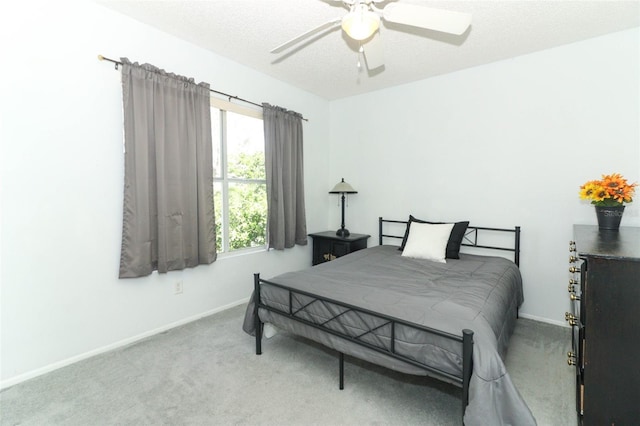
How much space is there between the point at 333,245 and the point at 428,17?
106 inches

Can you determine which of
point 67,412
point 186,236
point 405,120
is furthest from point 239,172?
point 67,412

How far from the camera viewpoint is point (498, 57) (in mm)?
3041

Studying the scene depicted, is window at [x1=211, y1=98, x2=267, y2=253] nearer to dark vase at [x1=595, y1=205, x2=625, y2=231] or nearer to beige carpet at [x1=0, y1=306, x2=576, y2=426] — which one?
beige carpet at [x1=0, y1=306, x2=576, y2=426]

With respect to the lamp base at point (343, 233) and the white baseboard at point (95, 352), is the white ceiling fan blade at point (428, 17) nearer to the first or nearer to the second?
the lamp base at point (343, 233)

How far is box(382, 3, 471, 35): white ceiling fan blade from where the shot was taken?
1691mm

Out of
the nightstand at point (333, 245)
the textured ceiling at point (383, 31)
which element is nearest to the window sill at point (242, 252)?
the nightstand at point (333, 245)

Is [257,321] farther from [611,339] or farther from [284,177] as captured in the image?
[611,339]

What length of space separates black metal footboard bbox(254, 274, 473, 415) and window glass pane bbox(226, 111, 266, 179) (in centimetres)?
154

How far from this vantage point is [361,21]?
1681 mm

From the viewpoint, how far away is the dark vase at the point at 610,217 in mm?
2111

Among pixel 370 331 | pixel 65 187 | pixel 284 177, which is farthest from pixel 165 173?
pixel 370 331

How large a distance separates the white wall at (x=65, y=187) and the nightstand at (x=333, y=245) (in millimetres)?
1904

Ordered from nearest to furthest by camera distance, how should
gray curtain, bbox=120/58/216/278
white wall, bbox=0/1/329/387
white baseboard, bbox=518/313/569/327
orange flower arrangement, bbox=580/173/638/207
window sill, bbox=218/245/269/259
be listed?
white wall, bbox=0/1/329/387, orange flower arrangement, bbox=580/173/638/207, gray curtain, bbox=120/58/216/278, white baseboard, bbox=518/313/569/327, window sill, bbox=218/245/269/259

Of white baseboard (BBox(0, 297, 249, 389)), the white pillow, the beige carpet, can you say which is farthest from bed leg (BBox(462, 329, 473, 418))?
white baseboard (BBox(0, 297, 249, 389))
